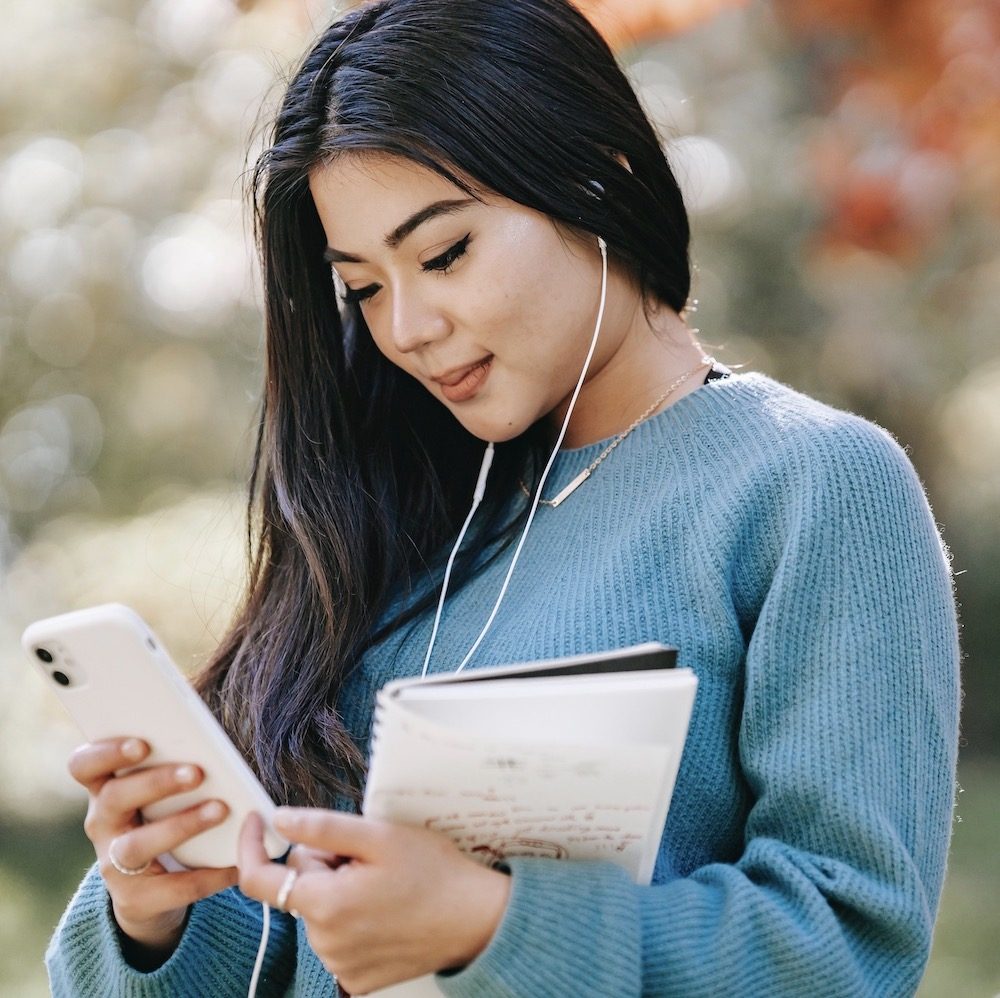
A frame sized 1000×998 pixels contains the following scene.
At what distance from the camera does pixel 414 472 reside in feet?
5.60

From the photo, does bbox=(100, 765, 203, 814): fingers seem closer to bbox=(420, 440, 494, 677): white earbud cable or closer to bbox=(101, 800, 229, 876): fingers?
bbox=(101, 800, 229, 876): fingers

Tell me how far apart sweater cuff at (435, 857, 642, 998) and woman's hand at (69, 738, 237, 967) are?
0.84 feet

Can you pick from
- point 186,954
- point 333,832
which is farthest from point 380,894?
point 186,954

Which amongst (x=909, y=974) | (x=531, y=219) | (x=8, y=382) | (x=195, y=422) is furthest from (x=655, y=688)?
(x=8, y=382)

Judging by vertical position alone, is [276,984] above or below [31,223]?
below

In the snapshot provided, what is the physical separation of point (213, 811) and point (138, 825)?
0.12 meters

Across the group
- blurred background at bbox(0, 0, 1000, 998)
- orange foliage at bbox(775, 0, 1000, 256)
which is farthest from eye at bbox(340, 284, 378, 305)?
orange foliage at bbox(775, 0, 1000, 256)

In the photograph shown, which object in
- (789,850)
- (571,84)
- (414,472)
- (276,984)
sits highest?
(571,84)

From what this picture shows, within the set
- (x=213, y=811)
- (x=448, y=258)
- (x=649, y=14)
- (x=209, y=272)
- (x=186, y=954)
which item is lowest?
(x=186, y=954)

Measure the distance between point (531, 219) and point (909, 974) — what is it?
0.79 metres

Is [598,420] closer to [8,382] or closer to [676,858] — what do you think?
[676,858]

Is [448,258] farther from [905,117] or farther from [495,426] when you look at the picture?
[905,117]

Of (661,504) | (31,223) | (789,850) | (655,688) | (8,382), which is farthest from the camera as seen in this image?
(8,382)

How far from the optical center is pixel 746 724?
118cm
